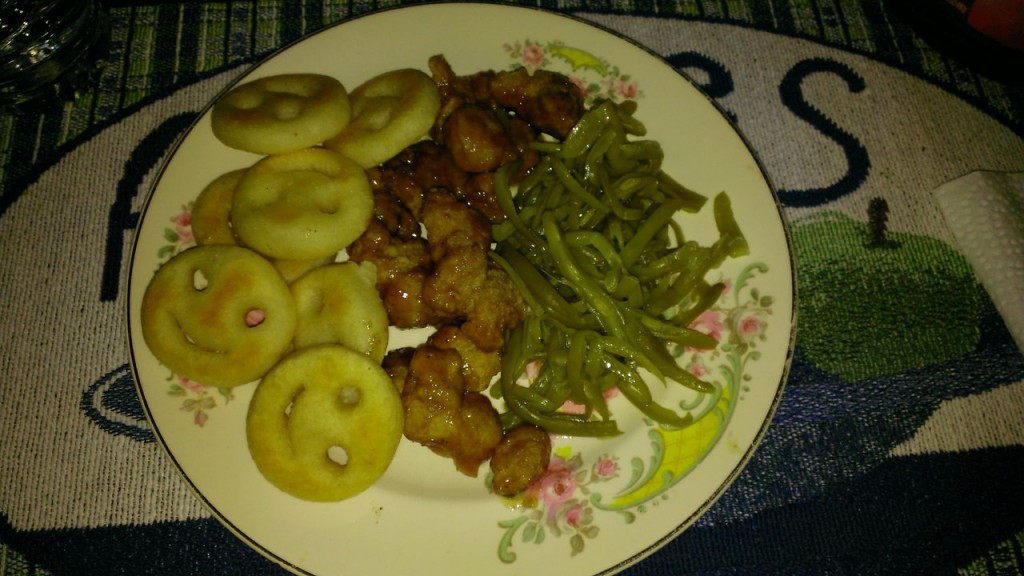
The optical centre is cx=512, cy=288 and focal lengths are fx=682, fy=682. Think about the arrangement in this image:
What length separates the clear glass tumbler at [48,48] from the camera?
2.91 meters

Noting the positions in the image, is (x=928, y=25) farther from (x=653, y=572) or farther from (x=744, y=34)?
(x=653, y=572)

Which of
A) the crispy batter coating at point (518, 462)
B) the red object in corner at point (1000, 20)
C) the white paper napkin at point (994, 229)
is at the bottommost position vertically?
the crispy batter coating at point (518, 462)

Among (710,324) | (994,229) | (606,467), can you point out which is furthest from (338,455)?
(994,229)

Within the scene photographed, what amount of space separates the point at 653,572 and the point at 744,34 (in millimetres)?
2534

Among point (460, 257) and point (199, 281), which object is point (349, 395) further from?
point (199, 281)

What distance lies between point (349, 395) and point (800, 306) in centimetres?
189

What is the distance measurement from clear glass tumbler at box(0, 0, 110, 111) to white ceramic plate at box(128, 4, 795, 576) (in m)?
0.90

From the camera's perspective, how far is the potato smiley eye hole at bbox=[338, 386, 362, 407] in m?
2.42

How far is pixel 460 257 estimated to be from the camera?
2.61 m

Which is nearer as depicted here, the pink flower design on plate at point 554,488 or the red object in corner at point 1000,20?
the pink flower design on plate at point 554,488

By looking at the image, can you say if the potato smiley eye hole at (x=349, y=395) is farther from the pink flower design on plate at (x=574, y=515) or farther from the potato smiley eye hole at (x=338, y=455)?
the pink flower design on plate at (x=574, y=515)

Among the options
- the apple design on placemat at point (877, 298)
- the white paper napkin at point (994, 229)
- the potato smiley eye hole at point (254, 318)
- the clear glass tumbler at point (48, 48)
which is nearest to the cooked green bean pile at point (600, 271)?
the apple design on placemat at point (877, 298)

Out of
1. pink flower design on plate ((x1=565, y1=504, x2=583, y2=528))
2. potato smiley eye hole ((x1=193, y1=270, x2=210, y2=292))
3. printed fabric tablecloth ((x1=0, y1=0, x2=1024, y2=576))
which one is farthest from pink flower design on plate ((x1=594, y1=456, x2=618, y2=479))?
potato smiley eye hole ((x1=193, y1=270, x2=210, y2=292))

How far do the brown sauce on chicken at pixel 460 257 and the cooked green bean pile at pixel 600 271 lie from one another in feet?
0.32
